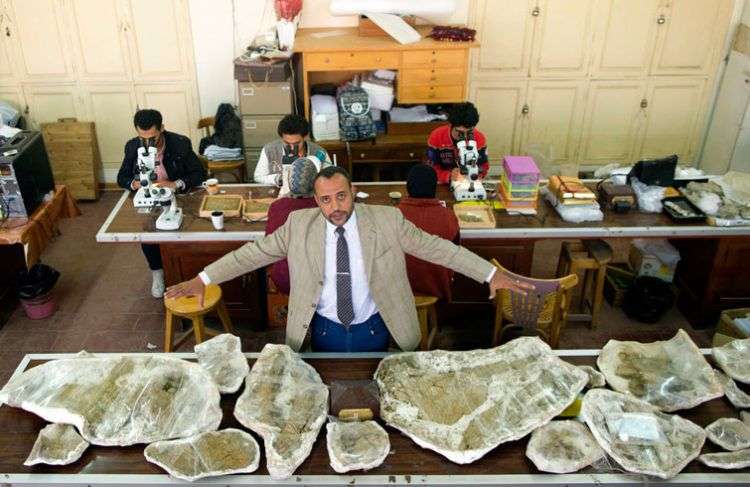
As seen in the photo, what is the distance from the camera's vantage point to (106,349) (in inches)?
174

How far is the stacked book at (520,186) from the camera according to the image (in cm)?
421

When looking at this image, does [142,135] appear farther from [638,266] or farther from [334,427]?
[638,266]

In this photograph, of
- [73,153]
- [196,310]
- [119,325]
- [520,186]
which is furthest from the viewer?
[73,153]

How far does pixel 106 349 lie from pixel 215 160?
221cm

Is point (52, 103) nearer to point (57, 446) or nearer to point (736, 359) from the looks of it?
point (57, 446)

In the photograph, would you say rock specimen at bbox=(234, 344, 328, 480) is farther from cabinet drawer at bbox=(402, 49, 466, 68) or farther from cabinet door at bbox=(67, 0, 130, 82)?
cabinet door at bbox=(67, 0, 130, 82)

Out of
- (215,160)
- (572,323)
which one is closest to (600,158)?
(572,323)

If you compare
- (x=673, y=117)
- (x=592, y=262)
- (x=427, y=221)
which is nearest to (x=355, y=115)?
(x=427, y=221)

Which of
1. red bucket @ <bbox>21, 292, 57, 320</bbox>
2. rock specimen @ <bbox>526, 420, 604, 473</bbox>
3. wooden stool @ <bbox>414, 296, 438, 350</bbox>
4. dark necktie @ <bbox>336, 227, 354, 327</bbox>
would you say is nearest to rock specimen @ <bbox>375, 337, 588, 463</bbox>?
rock specimen @ <bbox>526, 420, 604, 473</bbox>

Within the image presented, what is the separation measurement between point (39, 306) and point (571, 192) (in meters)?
3.87

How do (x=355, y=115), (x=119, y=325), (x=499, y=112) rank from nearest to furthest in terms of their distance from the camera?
(x=119, y=325) < (x=355, y=115) < (x=499, y=112)

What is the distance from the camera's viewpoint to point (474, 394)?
8.45ft

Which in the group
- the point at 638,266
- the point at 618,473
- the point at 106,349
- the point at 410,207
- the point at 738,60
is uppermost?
the point at 738,60

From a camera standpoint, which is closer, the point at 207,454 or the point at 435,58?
the point at 207,454
